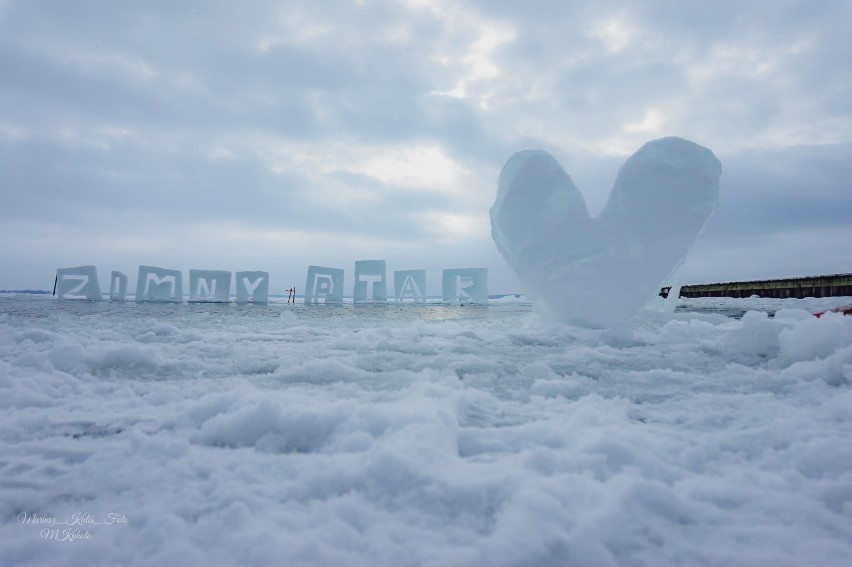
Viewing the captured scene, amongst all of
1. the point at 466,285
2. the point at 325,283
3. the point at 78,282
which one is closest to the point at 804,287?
the point at 466,285

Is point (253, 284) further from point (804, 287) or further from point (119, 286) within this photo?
point (804, 287)

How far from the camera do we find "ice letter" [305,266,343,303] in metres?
32.8

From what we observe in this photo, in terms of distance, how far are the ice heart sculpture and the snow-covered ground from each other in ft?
12.9

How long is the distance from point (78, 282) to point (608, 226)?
120 feet

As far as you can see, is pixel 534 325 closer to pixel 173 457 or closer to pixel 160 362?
pixel 160 362

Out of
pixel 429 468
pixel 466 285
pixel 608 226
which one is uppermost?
pixel 608 226

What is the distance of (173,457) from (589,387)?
→ 9.90ft

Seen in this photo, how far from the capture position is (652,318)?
9.54 meters

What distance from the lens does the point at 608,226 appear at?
25.9 feet

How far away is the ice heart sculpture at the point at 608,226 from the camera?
755 centimetres

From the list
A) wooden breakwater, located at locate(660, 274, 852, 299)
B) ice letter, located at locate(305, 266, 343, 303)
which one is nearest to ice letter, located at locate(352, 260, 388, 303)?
ice letter, located at locate(305, 266, 343, 303)

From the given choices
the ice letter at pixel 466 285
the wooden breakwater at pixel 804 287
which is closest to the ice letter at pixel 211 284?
the ice letter at pixel 466 285

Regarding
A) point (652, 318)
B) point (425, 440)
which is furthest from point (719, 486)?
point (652, 318)

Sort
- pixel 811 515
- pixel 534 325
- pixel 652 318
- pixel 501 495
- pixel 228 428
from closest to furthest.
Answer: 1. pixel 811 515
2. pixel 501 495
3. pixel 228 428
4. pixel 534 325
5. pixel 652 318
